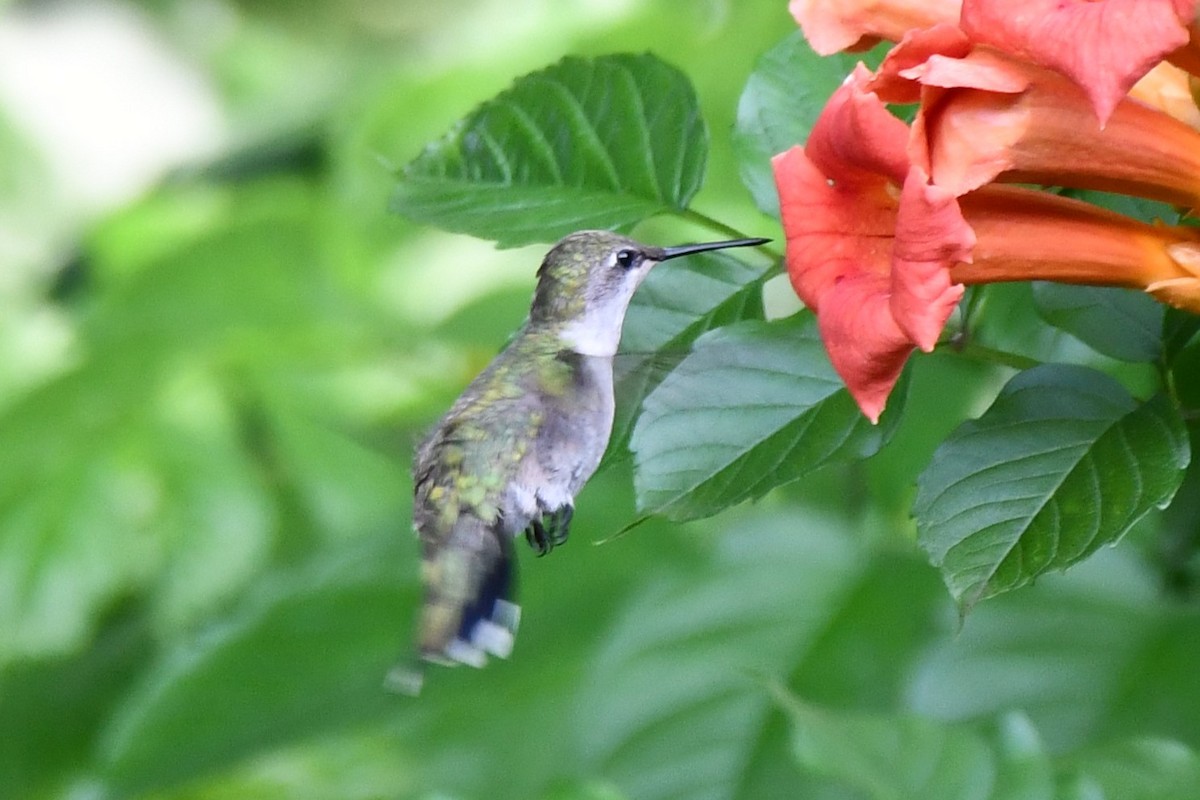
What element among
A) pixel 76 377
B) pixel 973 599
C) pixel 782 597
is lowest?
pixel 973 599

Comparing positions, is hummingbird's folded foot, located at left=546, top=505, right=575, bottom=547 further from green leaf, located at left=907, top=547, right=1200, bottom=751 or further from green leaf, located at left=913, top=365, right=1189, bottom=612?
green leaf, located at left=907, top=547, right=1200, bottom=751

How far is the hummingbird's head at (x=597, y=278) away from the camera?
2.89 ft

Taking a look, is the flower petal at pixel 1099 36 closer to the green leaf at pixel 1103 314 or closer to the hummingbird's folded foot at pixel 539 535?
the green leaf at pixel 1103 314

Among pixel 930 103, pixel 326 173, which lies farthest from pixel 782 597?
pixel 326 173

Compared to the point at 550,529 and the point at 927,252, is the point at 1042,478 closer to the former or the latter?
the point at 927,252

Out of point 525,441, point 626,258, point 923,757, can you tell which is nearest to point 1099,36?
point 626,258

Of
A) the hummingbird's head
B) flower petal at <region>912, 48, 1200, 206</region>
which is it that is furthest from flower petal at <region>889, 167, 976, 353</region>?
the hummingbird's head

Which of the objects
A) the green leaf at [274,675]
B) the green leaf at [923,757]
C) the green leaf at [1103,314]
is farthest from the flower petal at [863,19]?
the green leaf at [274,675]

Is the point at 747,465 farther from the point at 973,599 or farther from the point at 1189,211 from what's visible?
the point at 1189,211

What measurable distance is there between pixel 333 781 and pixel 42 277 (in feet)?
7.08

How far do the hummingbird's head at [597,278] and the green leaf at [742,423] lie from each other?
0.09 meters

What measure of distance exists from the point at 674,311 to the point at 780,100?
0.49ft

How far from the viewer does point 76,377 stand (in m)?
2.04

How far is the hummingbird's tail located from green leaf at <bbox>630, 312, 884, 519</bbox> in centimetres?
12
